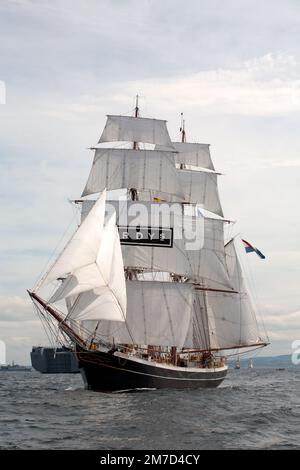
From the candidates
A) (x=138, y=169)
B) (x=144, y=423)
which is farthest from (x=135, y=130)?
(x=144, y=423)

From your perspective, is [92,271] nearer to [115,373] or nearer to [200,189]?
[115,373]

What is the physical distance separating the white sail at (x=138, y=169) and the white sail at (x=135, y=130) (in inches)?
62.3

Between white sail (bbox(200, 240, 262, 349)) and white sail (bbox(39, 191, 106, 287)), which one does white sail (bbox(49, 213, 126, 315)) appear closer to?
white sail (bbox(39, 191, 106, 287))

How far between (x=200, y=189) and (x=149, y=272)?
1929 cm

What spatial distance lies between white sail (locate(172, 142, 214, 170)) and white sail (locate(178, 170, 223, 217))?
1894mm

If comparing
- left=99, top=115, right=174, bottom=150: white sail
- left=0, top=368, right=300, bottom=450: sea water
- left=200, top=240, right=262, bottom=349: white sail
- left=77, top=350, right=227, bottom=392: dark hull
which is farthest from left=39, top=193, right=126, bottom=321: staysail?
left=200, top=240, right=262, bottom=349: white sail

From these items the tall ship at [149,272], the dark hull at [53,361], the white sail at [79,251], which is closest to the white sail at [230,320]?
the tall ship at [149,272]

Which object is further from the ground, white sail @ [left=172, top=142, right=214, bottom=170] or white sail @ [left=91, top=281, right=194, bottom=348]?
white sail @ [left=172, top=142, right=214, bottom=170]

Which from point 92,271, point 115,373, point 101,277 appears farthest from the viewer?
point 115,373

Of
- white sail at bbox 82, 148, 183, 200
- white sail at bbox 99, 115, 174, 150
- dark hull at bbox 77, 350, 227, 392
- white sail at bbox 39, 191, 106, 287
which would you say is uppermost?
white sail at bbox 99, 115, 174, 150

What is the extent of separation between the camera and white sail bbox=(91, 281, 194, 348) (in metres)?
58.8

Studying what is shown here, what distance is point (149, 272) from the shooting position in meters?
63.0
